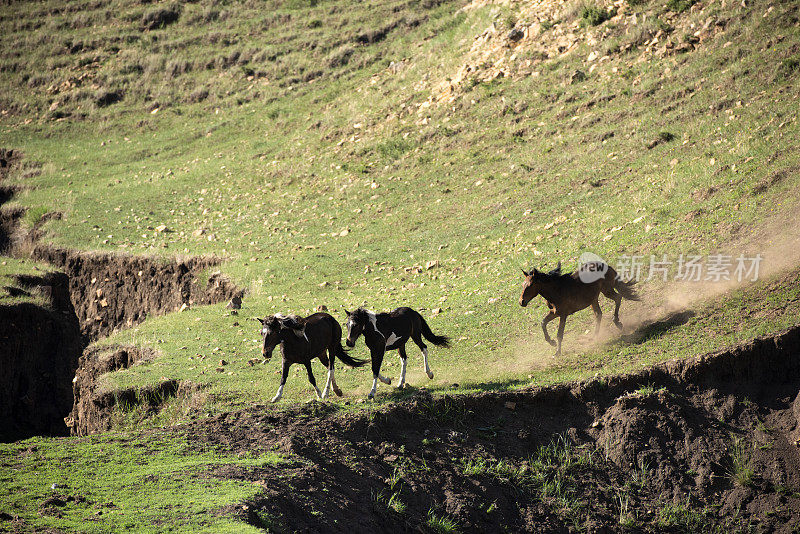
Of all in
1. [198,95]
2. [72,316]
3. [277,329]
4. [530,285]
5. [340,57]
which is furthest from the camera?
[198,95]

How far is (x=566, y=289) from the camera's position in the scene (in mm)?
15922

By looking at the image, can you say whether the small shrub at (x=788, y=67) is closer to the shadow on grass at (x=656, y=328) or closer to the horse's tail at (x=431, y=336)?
the shadow on grass at (x=656, y=328)

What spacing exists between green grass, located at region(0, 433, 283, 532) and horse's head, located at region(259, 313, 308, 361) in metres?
2.31

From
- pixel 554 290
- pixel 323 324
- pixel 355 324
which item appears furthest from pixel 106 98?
pixel 554 290

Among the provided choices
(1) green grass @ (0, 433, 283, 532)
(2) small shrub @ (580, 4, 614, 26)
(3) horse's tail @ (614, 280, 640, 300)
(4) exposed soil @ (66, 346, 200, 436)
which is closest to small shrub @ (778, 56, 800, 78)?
(2) small shrub @ (580, 4, 614, 26)

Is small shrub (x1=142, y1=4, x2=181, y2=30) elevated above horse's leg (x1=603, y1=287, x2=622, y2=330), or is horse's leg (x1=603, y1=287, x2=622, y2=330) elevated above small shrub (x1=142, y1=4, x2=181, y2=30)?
small shrub (x1=142, y1=4, x2=181, y2=30)

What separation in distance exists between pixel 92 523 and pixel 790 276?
1420cm

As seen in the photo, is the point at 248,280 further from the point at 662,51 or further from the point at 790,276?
the point at 662,51

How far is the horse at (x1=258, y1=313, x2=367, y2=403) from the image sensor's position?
13.9 meters

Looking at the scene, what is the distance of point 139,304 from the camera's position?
26891 millimetres

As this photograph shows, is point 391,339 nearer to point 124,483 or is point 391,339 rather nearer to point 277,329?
point 277,329

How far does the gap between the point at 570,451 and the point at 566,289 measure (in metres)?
4.02

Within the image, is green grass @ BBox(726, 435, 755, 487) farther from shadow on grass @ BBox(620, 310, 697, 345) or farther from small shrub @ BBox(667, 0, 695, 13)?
small shrub @ BBox(667, 0, 695, 13)

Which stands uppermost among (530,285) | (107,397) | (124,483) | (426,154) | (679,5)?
(679,5)
